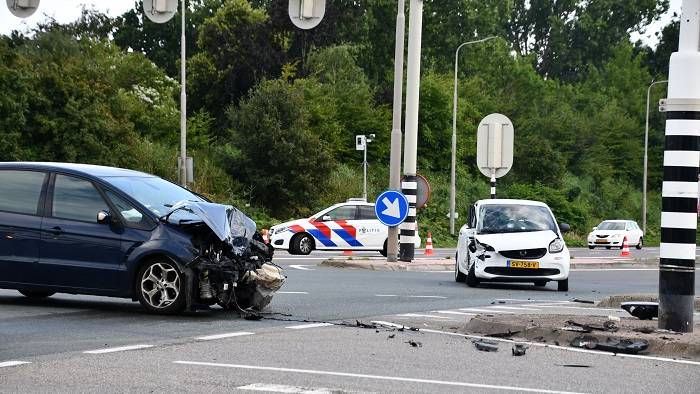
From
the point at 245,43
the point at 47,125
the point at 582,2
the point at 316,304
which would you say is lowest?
the point at 316,304

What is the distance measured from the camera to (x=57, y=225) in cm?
1395

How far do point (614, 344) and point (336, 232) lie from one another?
24592mm

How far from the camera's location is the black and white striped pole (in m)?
11.8

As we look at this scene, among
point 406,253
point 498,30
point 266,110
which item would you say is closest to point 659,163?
point 498,30

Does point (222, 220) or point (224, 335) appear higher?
point (222, 220)

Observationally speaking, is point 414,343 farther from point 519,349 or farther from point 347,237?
point 347,237

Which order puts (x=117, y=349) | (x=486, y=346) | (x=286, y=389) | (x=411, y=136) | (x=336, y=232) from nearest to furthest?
(x=286, y=389), (x=117, y=349), (x=486, y=346), (x=411, y=136), (x=336, y=232)

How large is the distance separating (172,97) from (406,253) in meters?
32.3

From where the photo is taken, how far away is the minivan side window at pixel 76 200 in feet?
45.7

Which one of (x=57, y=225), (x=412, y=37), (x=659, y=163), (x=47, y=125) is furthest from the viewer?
(x=659, y=163)

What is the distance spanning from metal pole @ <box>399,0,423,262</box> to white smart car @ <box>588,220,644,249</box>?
27349 mm

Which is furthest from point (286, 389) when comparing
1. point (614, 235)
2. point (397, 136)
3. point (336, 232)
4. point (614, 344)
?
point (614, 235)

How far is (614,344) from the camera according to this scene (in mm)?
11336

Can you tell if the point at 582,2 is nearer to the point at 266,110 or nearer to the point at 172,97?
the point at 172,97
